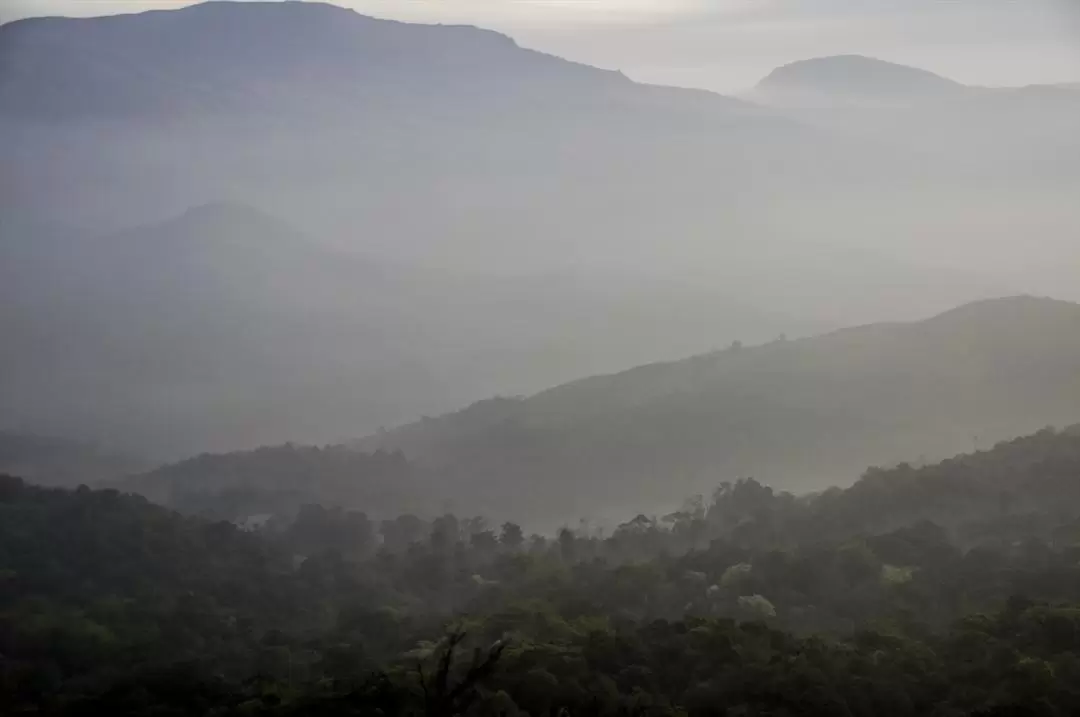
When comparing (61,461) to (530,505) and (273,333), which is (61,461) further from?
(273,333)

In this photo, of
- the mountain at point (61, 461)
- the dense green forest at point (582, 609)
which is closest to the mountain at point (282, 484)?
the mountain at point (61, 461)

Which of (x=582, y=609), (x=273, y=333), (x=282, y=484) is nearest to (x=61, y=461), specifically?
(x=282, y=484)

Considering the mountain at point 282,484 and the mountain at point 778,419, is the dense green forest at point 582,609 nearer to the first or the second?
the mountain at point 282,484

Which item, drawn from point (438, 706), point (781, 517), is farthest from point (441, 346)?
point (438, 706)

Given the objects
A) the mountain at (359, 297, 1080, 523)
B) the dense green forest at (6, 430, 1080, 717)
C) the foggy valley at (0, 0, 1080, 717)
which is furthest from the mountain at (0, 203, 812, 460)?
the dense green forest at (6, 430, 1080, 717)

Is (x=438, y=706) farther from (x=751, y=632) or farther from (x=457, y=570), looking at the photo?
(x=457, y=570)

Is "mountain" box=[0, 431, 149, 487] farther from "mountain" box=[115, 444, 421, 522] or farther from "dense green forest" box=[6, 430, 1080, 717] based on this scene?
"dense green forest" box=[6, 430, 1080, 717]
